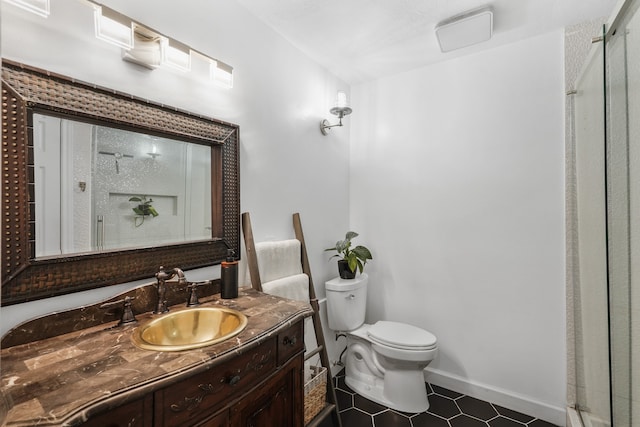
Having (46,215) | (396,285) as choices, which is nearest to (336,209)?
(396,285)

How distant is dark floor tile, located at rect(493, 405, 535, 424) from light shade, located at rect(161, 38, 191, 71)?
2667mm

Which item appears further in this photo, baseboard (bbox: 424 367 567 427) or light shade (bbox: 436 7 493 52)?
baseboard (bbox: 424 367 567 427)

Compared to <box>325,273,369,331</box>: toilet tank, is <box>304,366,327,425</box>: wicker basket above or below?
below

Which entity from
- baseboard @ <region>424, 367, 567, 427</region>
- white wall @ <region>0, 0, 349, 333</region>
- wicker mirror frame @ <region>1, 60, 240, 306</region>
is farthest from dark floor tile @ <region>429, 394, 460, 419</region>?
wicker mirror frame @ <region>1, 60, 240, 306</region>

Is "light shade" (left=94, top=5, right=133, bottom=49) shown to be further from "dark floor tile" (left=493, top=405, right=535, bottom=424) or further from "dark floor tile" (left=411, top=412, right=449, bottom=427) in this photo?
"dark floor tile" (left=493, top=405, right=535, bottom=424)

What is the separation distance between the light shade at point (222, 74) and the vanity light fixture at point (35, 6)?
61 centimetres

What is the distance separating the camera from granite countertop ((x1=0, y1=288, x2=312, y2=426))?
2.18 ft

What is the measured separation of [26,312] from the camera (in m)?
0.97

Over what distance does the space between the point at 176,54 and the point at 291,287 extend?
1277 mm

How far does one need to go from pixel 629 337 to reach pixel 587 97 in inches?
45.7

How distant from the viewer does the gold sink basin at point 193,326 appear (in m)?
1.14

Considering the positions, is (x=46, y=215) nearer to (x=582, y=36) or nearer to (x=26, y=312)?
(x=26, y=312)

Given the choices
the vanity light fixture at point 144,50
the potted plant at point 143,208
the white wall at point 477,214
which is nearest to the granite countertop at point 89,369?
the potted plant at point 143,208

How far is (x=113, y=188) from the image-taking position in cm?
118
